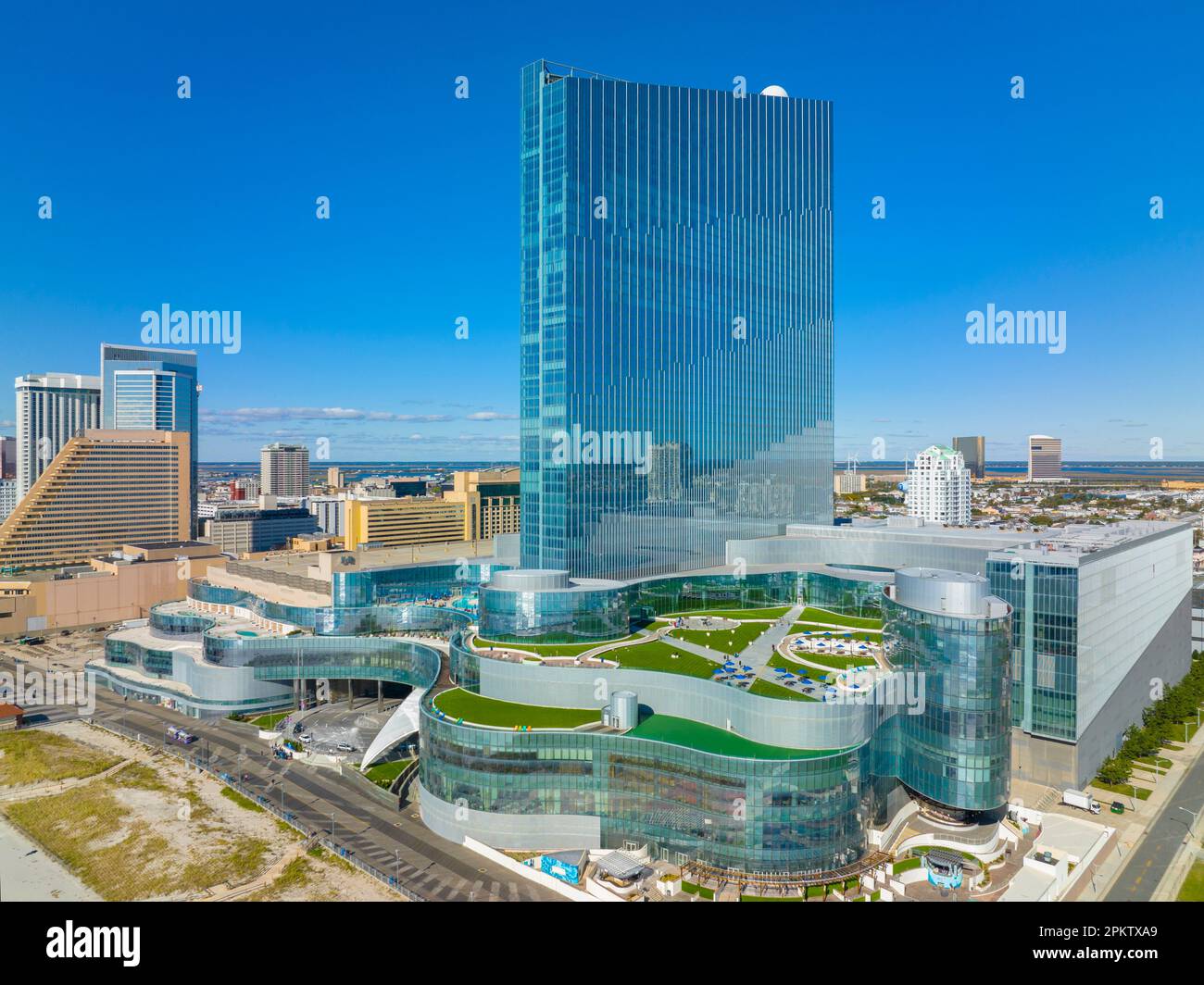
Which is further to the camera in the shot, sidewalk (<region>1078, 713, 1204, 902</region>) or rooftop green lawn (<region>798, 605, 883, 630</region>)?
rooftop green lawn (<region>798, 605, 883, 630</region>)

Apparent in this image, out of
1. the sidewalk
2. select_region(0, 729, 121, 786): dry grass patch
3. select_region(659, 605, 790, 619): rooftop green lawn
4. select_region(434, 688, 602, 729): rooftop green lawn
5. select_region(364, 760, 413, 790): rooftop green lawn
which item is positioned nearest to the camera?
the sidewalk

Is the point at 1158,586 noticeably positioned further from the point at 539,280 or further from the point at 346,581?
the point at 346,581

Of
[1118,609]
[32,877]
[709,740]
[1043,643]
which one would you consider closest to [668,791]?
[709,740]

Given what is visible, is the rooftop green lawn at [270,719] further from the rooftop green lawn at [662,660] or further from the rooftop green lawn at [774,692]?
the rooftop green lawn at [774,692]

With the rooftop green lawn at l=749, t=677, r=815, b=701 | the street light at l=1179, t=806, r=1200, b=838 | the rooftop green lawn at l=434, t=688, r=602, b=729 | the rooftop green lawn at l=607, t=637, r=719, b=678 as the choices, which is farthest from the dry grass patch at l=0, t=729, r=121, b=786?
the street light at l=1179, t=806, r=1200, b=838

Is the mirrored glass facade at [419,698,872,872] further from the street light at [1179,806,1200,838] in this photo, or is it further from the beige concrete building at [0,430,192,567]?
the beige concrete building at [0,430,192,567]

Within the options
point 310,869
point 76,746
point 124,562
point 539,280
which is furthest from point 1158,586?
point 124,562

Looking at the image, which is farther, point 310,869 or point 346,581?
point 346,581
